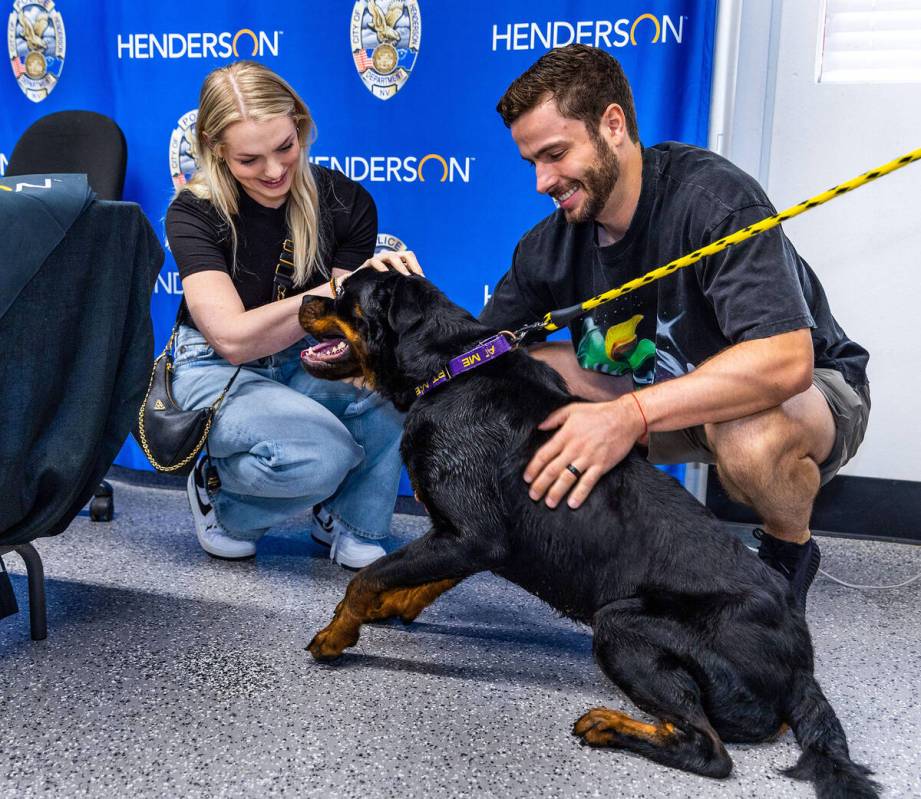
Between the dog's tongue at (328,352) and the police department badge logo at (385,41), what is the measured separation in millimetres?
1237

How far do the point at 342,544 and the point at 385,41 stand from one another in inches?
64.3

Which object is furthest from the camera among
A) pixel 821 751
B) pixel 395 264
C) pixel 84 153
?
pixel 84 153

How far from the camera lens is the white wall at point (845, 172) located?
2.60 metres

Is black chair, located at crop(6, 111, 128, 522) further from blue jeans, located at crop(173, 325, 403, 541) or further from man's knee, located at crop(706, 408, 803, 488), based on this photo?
man's knee, located at crop(706, 408, 803, 488)

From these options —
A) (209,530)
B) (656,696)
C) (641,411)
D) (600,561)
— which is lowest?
(209,530)

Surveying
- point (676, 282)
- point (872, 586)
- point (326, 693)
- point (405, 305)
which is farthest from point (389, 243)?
point (872, 586)

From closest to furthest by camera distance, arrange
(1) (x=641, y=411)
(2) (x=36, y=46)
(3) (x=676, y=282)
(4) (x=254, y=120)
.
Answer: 1. (1) (x=641, y=411)
2. (3) (x=676, y=282)
3. (4) (x=254, y=120)
4. (2) (x=36, y=46)

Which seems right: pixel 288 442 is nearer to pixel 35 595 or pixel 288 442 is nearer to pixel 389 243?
pixel 35 595

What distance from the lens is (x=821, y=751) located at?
1389 millimetres

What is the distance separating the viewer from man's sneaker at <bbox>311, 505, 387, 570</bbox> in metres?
2.39

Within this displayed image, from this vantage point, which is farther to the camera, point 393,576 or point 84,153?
point 84,153

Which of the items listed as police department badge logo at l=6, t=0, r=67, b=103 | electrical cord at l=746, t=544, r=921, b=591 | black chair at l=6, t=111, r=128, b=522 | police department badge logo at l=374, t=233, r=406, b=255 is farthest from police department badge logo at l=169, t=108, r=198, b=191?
electrical cord at l=746, t=544, r=921, b=591

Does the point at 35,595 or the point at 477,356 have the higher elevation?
the point at 477,356

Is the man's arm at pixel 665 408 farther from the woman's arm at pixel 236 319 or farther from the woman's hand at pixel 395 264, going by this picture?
the woman's arm at pixel 236 319
